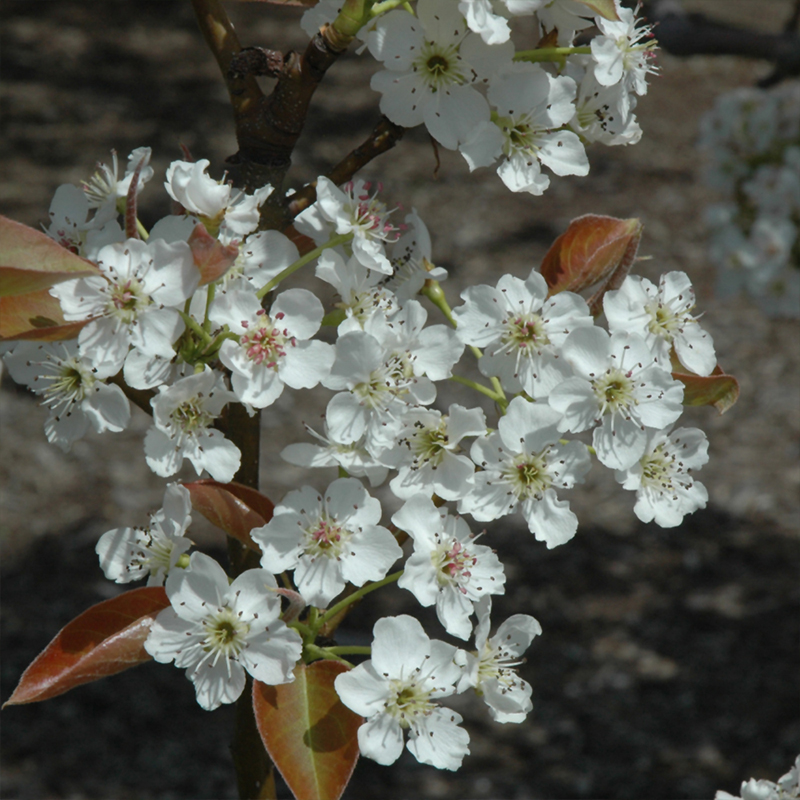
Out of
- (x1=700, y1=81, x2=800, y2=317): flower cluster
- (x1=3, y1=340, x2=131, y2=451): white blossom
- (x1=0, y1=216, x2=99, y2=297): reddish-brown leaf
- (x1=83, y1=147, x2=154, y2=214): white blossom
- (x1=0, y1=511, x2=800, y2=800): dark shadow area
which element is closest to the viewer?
(x1=0, y1=216, x2=99, y2=297): reddish-brown leaf

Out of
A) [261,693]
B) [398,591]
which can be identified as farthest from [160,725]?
[261,693]

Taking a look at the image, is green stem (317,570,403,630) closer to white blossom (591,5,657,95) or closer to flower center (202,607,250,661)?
flower center (202,607,250,661)

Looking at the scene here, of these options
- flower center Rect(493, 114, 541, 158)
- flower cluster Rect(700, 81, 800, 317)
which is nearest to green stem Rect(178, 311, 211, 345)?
flower center Rect(493, 114, 541, 158)

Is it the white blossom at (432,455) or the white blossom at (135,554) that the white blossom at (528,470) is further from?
the white blossom at (135,554)

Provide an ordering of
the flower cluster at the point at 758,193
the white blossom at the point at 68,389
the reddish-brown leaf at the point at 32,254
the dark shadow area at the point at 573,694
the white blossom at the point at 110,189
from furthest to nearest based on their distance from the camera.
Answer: the dark shadow area at the point at 573,694, the flower cluster at the point at 758,193, the white blossom at the point at 110,189, the white blossom at the point at 68,389, the reddish-brown leaf at the point at 32,254

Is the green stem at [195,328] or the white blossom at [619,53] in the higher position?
the white blossom at [619,53]

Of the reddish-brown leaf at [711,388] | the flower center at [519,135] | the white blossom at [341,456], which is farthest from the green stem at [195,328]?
the reddish-brown leaf at [711,388]
